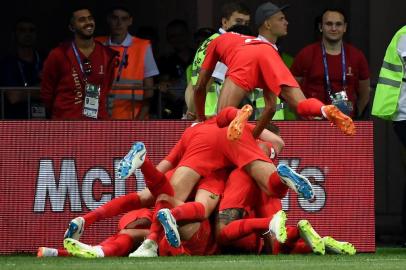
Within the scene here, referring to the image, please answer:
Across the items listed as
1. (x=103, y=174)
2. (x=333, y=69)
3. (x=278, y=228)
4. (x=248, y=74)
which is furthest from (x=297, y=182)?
(x=333, y=69)

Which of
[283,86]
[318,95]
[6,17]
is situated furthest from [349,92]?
[6,17]

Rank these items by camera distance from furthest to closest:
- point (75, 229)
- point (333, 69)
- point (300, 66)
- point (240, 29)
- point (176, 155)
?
1. point (300, 66)
2. point (333, 69)
3. point (240, 29)
4. point (176, 155)
5. point (75, 229)

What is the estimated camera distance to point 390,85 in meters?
14.4

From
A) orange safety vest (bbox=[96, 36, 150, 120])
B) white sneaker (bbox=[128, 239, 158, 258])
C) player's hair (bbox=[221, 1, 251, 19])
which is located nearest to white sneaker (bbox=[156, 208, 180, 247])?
white sneaker (bbox=[128, 239, 158, 258])

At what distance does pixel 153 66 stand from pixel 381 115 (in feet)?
7.61

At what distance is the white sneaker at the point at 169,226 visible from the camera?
11758 mm

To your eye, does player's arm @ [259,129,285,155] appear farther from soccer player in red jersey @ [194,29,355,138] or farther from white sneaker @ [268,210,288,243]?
white sneaker @ [268,210,288,243]

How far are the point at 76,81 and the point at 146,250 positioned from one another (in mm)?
2711

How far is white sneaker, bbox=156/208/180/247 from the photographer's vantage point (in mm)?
11758

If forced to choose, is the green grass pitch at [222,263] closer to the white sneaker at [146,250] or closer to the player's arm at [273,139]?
the white sneaker at [146,250]

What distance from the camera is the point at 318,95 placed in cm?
1492

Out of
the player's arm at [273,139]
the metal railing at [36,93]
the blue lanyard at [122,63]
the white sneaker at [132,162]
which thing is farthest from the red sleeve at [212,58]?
the blue lanyard at [122,63]

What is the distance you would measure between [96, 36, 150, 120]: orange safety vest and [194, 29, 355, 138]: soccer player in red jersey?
143 centimetres

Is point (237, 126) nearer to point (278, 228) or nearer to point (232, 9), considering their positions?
point (278, 228)
